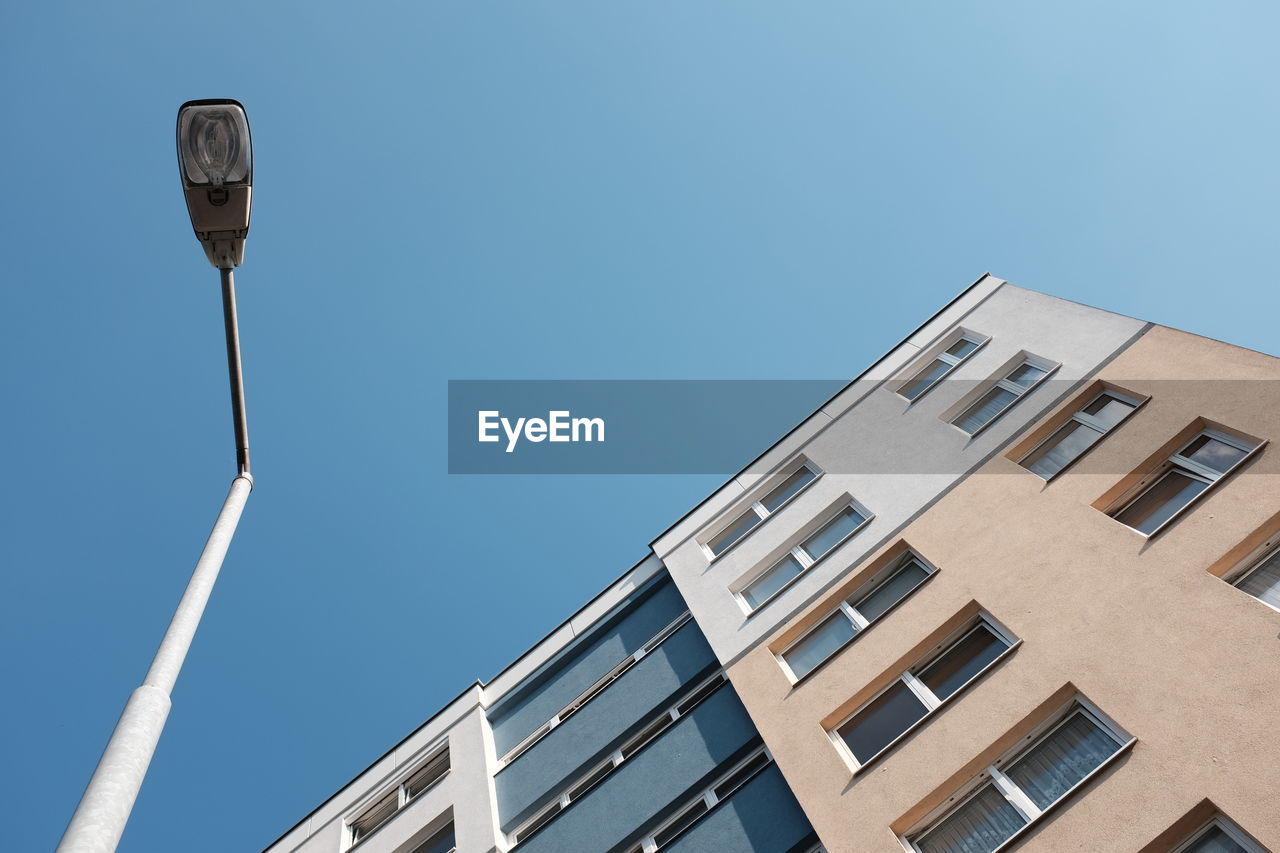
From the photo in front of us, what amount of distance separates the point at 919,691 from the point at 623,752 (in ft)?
17.9

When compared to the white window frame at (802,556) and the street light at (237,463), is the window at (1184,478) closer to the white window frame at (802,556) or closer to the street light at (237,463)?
the white window frame at (802,556)

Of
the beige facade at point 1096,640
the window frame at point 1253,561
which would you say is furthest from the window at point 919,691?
the window frame at point 1253,561

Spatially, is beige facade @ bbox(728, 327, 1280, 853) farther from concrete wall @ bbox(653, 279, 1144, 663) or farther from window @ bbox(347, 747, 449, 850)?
window @ bbox(347, 747, 449, 850)

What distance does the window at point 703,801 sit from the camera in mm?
13352

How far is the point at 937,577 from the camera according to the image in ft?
43.3

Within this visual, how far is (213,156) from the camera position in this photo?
591 cm

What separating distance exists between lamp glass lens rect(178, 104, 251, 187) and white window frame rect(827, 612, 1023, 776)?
9.42m

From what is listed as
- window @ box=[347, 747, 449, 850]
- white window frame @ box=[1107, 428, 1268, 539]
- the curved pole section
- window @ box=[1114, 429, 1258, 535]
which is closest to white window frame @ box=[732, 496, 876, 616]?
white window frame @ box=[1107, 428, 1268, 539]

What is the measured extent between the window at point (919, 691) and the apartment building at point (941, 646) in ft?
0.12

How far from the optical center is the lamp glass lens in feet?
19.3

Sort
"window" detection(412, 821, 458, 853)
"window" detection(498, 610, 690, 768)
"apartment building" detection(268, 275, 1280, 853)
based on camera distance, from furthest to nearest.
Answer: "window" detection(498, 610, 690, 768)
"window" detection(412, 821, 458, 853)
"apartment building" detection(268, 275, 1280, 853)

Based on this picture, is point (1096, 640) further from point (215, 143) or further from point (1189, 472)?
point (215, 143)

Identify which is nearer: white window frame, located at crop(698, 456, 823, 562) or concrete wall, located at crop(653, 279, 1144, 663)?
concrete wall, located at crop(653, 279, 1144, 663)

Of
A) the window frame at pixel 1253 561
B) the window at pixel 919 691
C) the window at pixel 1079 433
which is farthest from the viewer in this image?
the window at pixel 1079 433
